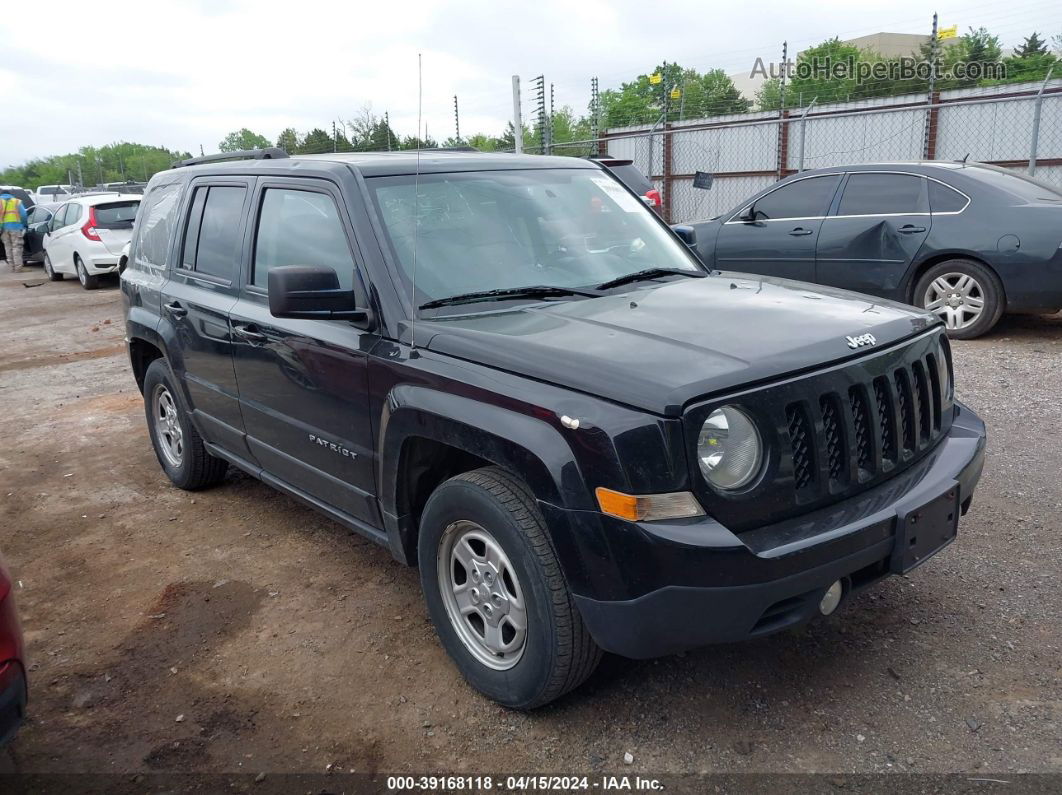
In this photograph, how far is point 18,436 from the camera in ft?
22.6

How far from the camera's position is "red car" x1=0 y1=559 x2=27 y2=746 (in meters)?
2.45

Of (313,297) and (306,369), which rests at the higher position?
(313,297)

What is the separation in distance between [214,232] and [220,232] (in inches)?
3.4

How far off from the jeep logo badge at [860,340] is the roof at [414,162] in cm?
182

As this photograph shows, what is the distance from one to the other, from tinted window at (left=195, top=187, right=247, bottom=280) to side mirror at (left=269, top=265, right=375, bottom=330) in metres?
1.22

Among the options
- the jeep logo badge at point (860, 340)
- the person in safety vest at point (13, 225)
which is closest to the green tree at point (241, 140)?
the person in safety vest at point (13, 225)

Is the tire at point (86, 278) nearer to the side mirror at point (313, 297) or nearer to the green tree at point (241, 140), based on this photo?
the green tree at point (241, 140)

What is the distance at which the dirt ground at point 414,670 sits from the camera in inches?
112

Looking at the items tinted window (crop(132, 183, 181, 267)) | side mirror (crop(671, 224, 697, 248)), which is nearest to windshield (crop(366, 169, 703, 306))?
side mirror (crop(671, 224, 697, 248))

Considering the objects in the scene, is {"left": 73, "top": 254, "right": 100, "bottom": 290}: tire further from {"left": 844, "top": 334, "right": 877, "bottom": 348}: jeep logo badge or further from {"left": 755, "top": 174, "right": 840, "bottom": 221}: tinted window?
{"left": 844, "top": 334, "right": 877, "bottom": 348}: jeep logo badge

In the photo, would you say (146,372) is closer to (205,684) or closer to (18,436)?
(18,436)

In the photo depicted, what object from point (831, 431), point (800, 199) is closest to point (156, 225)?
point (831, 431)

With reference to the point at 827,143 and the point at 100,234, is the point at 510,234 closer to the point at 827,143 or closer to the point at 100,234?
the point at 100,234

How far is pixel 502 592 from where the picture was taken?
2.98 meters
